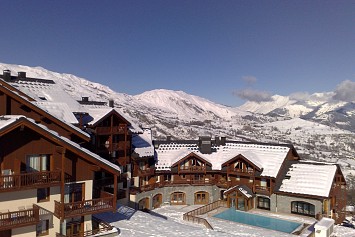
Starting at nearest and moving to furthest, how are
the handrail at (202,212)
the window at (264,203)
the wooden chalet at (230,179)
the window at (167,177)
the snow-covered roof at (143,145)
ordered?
the handrail at (202,212)
the wooden chalet at (230,179)
the snow-covered roof at (143,145)
the window at (264,203)
the window at (167,177)

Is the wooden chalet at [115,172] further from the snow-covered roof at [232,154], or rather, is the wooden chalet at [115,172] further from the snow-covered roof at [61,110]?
the snow-covered roof at [61,110]

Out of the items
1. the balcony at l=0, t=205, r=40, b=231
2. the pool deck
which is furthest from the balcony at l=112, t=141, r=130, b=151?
the balcony at l=0, t=205, r=40, b=231

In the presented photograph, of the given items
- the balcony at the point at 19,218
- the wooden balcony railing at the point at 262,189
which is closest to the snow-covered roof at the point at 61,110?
the balcony at the point at 19,218

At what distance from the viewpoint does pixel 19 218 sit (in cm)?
1927

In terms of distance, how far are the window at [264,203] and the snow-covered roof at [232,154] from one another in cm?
332

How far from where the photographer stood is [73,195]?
23.1 m

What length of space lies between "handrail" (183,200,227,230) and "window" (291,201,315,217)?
8511 mm

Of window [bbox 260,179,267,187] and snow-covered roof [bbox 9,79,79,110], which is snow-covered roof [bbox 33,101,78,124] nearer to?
snow-covered roof [bbox 9,79,79,110]

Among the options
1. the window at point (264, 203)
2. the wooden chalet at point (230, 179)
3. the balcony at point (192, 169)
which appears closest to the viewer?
the wooden chalet at point (230, 179)

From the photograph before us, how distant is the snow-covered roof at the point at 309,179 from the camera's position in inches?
1508

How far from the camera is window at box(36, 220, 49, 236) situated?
21078 millimetres

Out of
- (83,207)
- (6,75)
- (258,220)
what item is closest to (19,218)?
(83,207)

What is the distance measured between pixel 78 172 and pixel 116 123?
13.1 metres

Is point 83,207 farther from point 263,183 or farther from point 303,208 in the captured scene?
point 303,208
